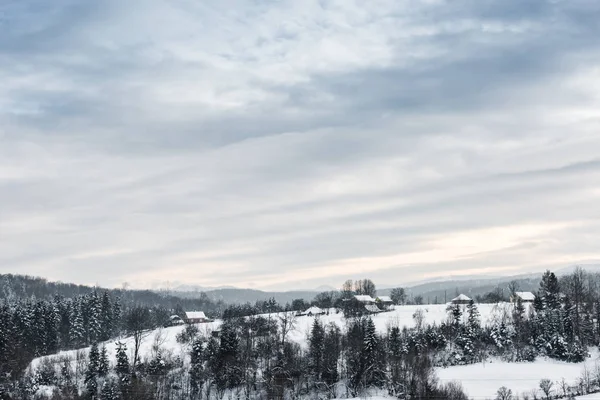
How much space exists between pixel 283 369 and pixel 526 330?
5178cm

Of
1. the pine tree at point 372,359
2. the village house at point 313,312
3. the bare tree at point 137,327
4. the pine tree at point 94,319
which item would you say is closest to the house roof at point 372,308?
the village house at point 313,312

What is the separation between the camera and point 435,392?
243 feet

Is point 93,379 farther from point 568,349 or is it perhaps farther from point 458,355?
point 568,349

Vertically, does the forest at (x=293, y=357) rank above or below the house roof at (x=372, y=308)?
below

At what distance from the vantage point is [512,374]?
90.1m

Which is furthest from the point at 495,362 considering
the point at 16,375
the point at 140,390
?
the point at 16,375

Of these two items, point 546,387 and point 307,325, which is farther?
point 307,325

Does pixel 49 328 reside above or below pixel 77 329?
above

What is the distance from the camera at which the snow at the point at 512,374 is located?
261ft

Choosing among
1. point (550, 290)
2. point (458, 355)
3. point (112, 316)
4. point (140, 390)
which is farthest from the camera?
point (112, 316)

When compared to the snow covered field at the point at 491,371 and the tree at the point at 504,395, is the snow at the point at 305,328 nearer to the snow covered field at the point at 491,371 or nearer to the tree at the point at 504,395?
the snow covered field at the point at 491,371

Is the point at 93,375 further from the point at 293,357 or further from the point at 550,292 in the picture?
the point at 550,292

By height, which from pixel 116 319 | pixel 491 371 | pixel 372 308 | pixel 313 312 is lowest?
pixel 491 371

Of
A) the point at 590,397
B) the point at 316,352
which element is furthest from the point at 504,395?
the point at 316,352
